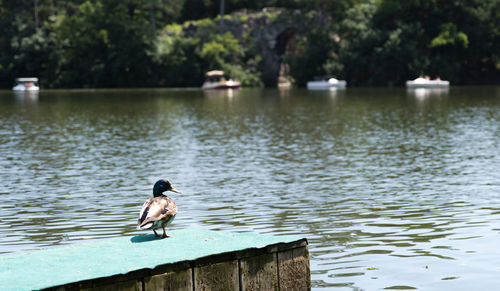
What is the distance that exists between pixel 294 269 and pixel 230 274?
93 centimetres

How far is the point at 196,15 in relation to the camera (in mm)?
128750

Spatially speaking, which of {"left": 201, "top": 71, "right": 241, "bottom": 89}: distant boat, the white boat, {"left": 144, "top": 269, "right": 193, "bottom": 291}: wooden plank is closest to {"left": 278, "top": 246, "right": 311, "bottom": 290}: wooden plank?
{"left": 144, "top": 269, "right": 193, "bottom": 291}: wooden plank

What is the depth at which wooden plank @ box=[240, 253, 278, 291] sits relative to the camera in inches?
349

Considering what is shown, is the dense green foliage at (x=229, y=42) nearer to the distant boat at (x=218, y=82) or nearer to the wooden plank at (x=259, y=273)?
the distant boat at (x=218, y=82)

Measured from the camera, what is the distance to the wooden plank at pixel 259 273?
8859mm

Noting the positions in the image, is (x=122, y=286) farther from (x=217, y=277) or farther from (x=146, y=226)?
(x=146, y=226)

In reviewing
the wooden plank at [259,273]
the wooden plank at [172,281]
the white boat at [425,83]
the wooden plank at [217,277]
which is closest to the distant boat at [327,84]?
the white boat at [425,83]

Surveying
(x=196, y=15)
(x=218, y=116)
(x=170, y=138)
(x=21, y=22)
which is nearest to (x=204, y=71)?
(x=196, y=15)

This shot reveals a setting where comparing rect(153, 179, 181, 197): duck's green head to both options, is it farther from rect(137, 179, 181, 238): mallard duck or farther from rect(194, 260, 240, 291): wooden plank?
rect(194, 260, 240, 291): wooden plank

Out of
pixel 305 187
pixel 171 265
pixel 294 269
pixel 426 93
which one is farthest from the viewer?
pixel 426 93

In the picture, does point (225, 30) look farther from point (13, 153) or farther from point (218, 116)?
point (13, 153)

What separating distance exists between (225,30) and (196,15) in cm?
1261

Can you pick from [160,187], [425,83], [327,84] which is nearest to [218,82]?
[327,84]

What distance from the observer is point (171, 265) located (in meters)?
8.28
